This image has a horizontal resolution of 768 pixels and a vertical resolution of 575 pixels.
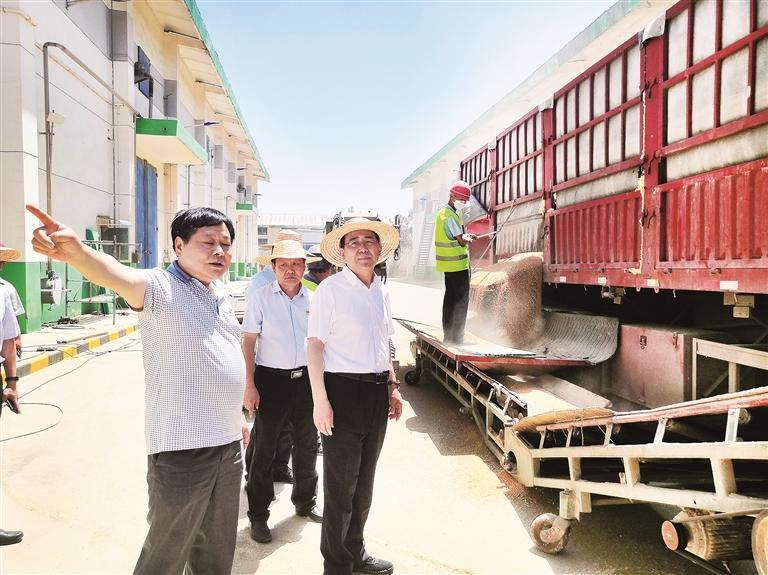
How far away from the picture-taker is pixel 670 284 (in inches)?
152

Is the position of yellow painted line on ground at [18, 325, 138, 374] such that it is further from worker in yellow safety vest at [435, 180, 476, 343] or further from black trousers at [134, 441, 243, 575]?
black trousers at [134, 441, 243, 575]

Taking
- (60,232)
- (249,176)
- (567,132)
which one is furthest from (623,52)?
(249,176)

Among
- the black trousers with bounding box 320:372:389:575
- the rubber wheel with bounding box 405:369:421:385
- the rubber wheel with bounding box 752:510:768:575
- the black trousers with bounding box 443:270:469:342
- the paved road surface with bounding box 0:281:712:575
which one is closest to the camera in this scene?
the rubber wheel with bounding box 752:510:768:575

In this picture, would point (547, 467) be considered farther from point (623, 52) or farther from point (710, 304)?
point (623, 52)

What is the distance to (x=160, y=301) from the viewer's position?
191 cm

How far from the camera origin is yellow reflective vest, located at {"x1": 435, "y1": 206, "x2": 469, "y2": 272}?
549cm

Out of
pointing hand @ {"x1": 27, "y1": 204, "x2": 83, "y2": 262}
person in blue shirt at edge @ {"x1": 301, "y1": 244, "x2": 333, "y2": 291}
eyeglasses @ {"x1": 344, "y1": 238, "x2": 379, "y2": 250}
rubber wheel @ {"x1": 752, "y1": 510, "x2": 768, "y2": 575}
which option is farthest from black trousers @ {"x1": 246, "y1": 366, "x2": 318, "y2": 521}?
person in blue shirt at edge @ {"x1": 301, "y1": 244, "x2": 333, "y2": 291}

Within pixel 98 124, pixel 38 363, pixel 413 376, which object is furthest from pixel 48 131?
pixel 413 376

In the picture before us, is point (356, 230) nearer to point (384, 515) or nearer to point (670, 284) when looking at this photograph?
point (384, 515)

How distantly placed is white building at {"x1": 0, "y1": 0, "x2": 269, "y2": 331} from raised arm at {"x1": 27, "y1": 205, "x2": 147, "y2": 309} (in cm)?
885

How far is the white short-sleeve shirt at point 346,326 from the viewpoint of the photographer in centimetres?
261

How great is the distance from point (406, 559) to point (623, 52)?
4174 millimetres

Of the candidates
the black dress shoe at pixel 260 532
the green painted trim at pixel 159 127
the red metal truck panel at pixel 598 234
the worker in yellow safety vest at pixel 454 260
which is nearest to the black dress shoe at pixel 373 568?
the black dress shoe at pixel 260 532

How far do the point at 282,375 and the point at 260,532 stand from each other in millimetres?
903
